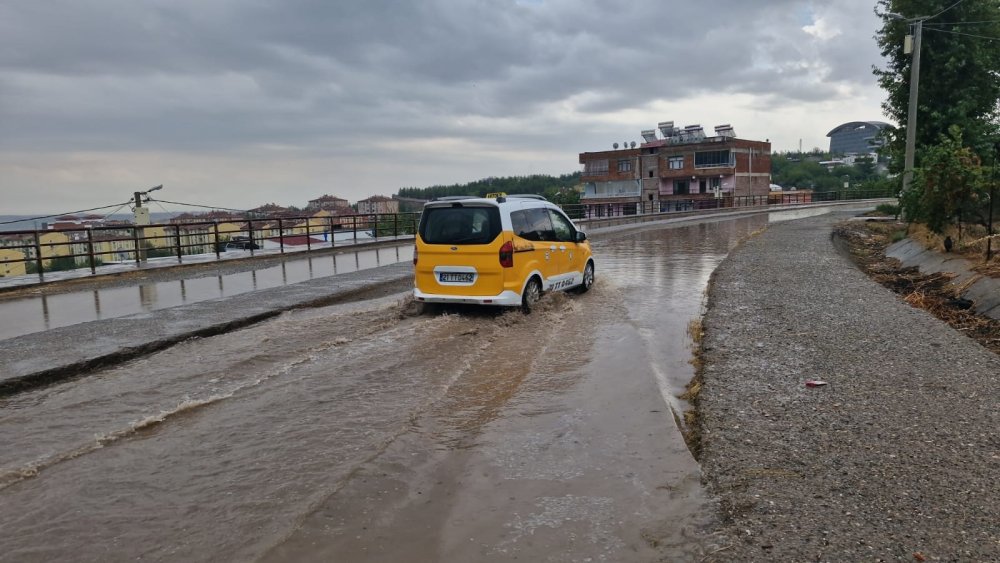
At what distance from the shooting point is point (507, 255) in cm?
922

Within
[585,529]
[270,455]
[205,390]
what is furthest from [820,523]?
[205,390]

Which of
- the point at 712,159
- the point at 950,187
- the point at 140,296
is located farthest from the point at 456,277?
the point at 712,159

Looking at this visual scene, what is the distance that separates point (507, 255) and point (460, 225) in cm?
80

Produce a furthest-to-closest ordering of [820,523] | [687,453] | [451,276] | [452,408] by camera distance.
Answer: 1. [451,276]
2. [452,408]
3. [687,453]
4. [820,523]

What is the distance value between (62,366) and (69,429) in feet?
6.86

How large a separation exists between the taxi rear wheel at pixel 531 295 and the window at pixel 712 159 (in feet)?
220

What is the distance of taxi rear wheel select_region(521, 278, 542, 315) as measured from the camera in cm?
960

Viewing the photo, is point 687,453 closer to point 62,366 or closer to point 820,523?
point 820,523

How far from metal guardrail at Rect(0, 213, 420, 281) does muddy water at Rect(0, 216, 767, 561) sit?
1099 centimetres

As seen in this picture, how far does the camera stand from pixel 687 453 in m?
4.57

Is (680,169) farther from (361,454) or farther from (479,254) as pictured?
(361,454)

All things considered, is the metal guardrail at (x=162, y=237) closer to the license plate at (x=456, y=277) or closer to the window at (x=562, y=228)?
the license plate at (x=456, y=277)

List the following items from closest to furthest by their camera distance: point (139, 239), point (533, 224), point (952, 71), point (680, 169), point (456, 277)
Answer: point (456, 277), point (533, 224), point (139, 239), point (952, 71), point (680, 169)

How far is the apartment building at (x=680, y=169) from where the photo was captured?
238 ft
